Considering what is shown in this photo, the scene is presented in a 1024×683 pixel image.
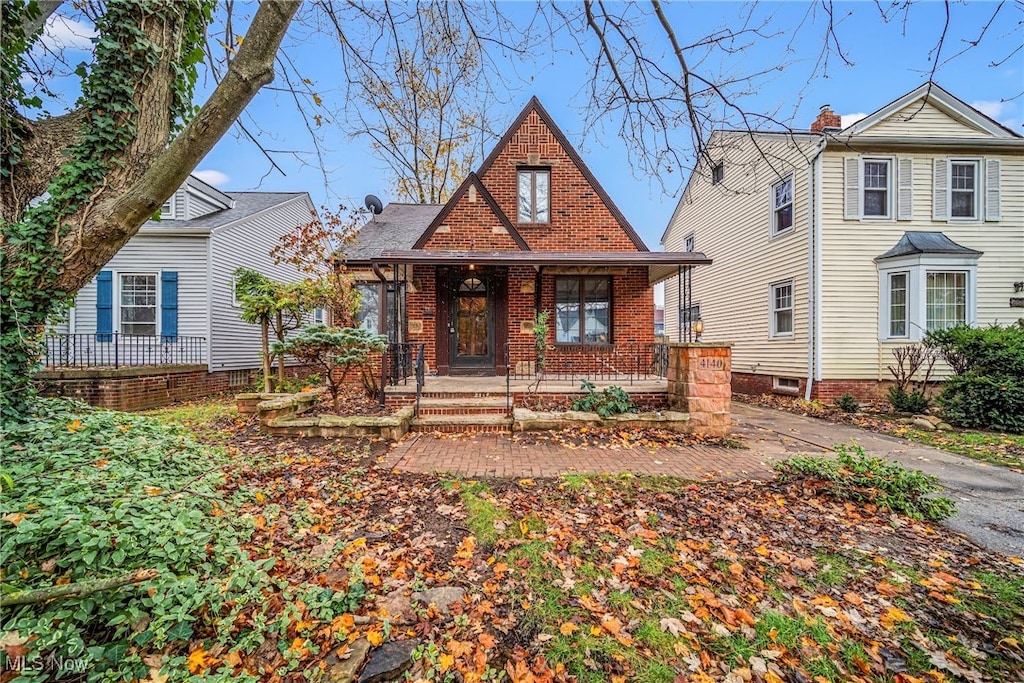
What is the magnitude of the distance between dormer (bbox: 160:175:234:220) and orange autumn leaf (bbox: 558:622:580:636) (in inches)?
576

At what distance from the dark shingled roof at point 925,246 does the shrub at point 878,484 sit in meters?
8.74

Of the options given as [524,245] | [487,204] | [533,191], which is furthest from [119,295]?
[533,191]

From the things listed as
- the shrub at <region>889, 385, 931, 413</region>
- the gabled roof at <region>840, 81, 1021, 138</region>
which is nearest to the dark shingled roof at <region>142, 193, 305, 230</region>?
the gabled roof at <region>840, 81, 1021, 138</region>

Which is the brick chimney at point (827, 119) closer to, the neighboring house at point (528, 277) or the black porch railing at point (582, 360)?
the neighboring house at point (528, 277)

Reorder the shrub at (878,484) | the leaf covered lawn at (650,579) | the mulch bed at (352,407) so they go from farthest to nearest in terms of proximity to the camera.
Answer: the mulch bed at (352,407), the shrub at (878,484), the leaf covered lawn at (650,579)

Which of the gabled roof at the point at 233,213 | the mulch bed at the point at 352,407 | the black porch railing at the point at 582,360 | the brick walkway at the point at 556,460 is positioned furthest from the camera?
the gabled roof at the point at 233,213

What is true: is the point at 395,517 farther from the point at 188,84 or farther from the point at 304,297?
the point at 304,297

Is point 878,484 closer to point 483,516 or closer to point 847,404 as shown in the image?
point 483,516

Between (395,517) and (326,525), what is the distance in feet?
1.86

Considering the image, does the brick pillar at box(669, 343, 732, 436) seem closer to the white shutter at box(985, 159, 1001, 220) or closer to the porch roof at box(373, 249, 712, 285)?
the porch roof at box(373, 249, 712, 285)

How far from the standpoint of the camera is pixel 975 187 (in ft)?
33.7

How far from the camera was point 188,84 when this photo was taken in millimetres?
3619

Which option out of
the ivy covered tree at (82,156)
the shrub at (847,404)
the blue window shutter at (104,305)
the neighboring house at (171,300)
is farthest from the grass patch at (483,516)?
the blue window shutter at (104,305)

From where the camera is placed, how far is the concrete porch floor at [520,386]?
7.58 m
